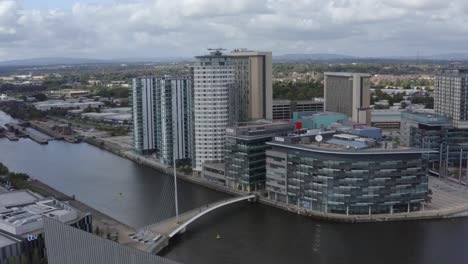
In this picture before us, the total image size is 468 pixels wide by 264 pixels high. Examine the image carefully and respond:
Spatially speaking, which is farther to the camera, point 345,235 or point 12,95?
point 12,95

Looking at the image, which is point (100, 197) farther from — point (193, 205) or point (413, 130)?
point (413, 130)

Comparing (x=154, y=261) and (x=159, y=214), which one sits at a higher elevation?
(x=154, y=261)

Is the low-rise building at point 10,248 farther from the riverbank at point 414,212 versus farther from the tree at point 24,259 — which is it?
the riverbank at point 414,212

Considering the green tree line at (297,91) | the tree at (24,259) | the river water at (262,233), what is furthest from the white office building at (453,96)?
the green tree line at (297,91)

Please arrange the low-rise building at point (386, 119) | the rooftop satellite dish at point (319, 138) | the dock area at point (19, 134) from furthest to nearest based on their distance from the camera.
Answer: the low-rise building at point (386, 119) < the dock area at point (19, 134) < the rooftop satellite dish at point (319, 138)

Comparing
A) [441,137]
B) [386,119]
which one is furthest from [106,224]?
[386,119]

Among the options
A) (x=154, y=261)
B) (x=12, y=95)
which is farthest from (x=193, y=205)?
(x=12, y=95)

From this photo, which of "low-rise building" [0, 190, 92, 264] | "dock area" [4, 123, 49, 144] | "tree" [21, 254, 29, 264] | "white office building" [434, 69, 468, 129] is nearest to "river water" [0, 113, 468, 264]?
"low-rise building" [0, 190, 92, 264]
